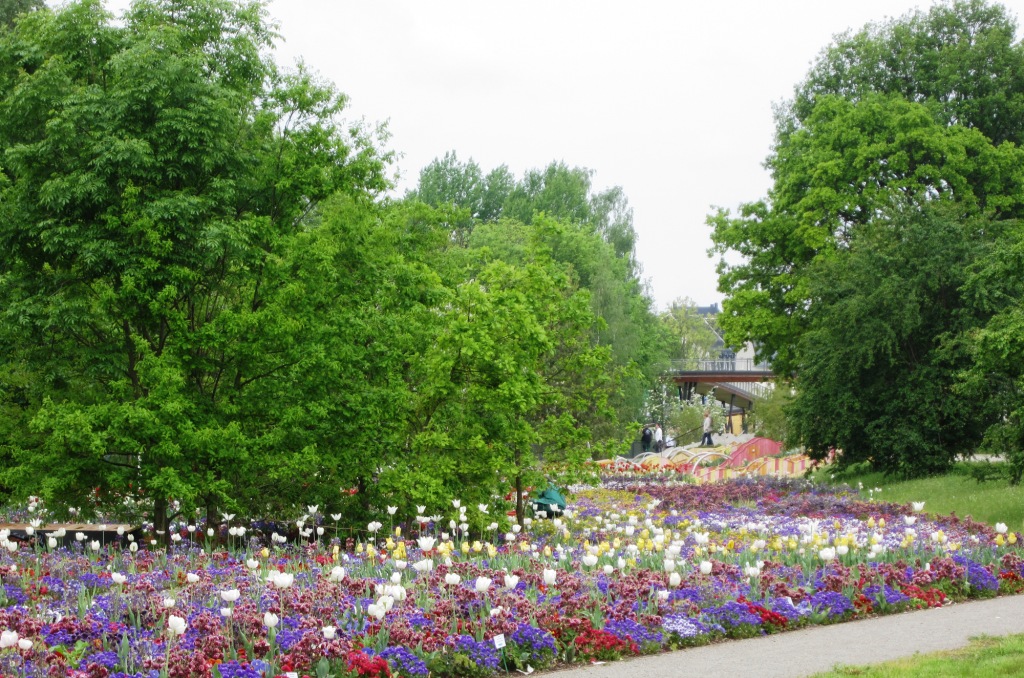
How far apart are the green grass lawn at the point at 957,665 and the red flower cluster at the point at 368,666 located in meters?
2.89

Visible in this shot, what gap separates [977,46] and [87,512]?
30.5m

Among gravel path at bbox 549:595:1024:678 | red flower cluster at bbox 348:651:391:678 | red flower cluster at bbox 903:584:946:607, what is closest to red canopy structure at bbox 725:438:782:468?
red flower cluster at bbox 903:584:946:607

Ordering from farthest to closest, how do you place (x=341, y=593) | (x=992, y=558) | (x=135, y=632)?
1. (x=992, y=558)
2. (x=341, y=593)
3. (x=135, y=632)

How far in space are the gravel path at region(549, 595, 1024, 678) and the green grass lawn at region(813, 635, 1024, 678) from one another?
24 centimetres

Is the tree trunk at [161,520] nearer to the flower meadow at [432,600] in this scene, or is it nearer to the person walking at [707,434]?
the flower meadow at [432,600]

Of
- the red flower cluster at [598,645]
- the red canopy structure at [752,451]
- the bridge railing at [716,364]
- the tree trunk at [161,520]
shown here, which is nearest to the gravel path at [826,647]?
the red flower cluster at [598,645]

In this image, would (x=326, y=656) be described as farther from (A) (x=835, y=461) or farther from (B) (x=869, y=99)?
(B) (x=869, y=99)

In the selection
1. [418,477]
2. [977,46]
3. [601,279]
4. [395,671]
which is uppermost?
[977,46]

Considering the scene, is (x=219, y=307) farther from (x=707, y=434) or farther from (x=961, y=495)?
(x=707, y=434)

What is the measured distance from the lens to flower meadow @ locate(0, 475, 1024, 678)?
760 cm

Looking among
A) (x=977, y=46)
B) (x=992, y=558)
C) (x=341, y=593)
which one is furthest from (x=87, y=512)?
(x=977, y=46)

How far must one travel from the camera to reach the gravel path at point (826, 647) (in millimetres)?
8031

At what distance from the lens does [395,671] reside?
762 centimetres

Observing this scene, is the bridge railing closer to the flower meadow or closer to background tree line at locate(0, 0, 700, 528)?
background tree line at locate(0, 0, 700, 528)
